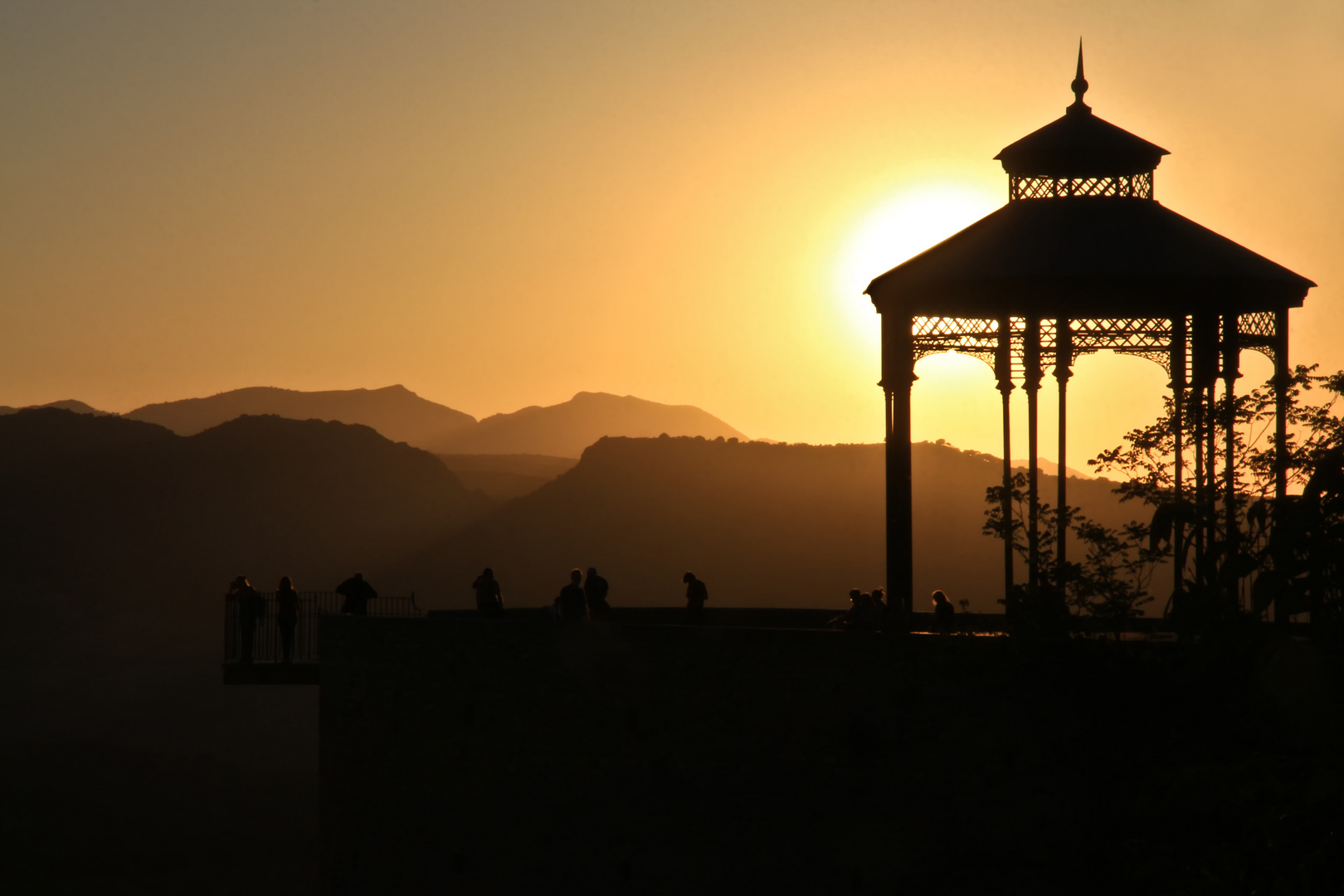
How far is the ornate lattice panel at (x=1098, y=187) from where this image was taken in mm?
27062

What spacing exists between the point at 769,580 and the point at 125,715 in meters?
51.9

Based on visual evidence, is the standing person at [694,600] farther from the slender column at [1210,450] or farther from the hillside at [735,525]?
the hillside at [735,525]

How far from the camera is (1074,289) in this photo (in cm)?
2494

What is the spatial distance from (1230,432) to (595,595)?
10315 mm

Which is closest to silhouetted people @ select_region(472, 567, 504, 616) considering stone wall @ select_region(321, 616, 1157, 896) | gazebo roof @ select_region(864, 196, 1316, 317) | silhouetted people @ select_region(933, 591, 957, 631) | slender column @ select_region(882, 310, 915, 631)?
stone wall @ select_region(321, 616, 1157, 896)

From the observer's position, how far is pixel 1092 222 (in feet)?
86.3

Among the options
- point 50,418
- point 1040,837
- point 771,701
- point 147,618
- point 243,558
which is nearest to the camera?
point 1040,837

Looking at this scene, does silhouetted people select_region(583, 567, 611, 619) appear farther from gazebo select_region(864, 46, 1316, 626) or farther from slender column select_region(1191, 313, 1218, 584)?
slender column select_region(1191, 313, 1218, 584)

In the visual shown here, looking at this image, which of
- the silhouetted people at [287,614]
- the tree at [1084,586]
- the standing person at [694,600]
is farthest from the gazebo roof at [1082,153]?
the silhouetted people at [287,614]

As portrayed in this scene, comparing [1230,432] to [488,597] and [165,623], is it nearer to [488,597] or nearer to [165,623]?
[488,597]

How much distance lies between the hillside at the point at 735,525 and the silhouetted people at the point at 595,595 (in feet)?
292

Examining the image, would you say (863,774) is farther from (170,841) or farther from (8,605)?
(8,605)

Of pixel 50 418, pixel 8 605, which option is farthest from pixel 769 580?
pixel 50 418

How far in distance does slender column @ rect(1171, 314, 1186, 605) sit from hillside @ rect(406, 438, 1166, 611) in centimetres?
8818
